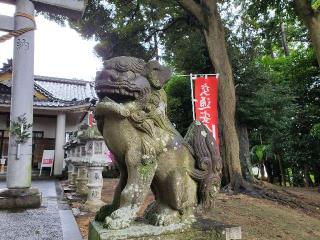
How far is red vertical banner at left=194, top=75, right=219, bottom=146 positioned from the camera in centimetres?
868

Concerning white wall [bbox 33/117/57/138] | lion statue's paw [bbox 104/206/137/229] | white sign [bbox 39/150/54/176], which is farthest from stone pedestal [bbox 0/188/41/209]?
white wall [bbox 33/117/57/138]

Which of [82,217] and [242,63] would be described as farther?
[242,63]

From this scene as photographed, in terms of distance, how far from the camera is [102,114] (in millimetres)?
2262

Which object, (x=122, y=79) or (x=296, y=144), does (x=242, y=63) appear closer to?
(x=296, y=144)

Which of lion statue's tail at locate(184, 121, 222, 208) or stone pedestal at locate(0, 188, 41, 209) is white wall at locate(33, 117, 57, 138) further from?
lion statue's tail at locate(184, 121, 222, 208)

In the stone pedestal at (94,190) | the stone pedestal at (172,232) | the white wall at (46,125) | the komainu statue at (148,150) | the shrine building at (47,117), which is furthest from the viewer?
the white wall at (46,125)

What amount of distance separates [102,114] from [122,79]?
0.29 meters

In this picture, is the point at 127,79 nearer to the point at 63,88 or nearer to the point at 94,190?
the point at 94,190

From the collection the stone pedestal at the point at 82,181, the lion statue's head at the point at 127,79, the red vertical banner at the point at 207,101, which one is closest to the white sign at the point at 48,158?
the stone pedestal at the point at 82,181

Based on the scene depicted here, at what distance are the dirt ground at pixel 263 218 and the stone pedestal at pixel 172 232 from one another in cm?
285

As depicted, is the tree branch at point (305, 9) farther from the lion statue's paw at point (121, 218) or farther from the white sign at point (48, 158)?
the white sign at point (48, 158)

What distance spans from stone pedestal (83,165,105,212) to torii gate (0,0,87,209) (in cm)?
128

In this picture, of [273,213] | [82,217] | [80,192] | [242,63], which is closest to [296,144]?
[242,63]

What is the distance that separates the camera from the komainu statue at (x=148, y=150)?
7.21 feet
